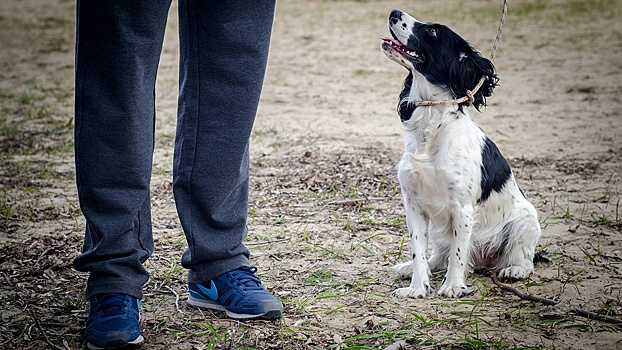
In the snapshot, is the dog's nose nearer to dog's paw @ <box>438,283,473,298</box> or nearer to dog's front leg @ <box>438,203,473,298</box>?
dog's front leg @ <box>438,203,473,298</box>

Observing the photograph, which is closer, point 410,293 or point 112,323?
point 112,323

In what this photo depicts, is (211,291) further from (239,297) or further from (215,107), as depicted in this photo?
(215,107)

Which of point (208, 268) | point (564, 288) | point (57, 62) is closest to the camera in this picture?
point (208, 268)

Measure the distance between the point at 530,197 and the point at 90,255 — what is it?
2970 millimetres

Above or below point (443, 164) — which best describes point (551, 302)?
below

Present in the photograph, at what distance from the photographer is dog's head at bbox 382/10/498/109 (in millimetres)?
3111

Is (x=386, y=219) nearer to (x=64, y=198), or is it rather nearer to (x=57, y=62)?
(x=64, y=198)

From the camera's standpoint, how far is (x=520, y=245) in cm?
329

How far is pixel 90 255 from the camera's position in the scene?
239 cm

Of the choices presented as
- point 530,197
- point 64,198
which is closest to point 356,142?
point 530,197

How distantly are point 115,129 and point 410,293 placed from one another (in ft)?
4.64

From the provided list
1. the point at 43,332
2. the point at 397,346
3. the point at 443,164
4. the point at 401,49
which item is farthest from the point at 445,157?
the point at 43,332

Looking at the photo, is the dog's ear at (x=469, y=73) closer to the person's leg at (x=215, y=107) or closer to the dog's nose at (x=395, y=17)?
the dog's nose at (x=395, y=17)

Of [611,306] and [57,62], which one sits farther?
[57,62]
